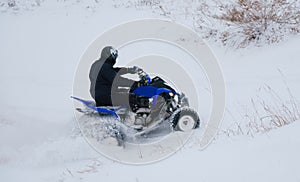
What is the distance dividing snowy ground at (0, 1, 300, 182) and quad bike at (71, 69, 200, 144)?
1.83 feet

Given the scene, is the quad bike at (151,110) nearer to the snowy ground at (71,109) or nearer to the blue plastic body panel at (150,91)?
the blue plastic body panel at (150,91)

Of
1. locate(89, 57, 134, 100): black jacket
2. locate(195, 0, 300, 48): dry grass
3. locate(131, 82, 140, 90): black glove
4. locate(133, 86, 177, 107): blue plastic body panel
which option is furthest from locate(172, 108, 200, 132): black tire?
locate(195, 0, 300, 48): dry grass

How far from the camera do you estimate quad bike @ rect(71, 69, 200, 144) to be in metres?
5.43

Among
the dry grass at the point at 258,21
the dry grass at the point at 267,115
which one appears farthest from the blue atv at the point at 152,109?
the dry grass at the point at 258,21

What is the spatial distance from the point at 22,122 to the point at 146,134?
7.73ft

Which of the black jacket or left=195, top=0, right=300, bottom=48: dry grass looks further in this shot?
left=195, top=0, right=300, bottom=48: dry grass

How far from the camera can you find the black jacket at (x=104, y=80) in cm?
549

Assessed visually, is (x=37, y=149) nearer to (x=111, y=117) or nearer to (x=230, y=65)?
(x=111, y=117)

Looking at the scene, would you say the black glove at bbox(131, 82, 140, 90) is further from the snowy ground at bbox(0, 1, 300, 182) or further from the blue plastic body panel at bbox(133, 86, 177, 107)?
the snowy ground at bbox(0, 1, 300, 182)

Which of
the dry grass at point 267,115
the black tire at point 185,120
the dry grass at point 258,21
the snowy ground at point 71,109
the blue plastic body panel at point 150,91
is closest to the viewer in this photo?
the snowy ground at point 71,109

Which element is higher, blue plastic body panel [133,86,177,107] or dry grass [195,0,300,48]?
dry grass [195,0,300,48]

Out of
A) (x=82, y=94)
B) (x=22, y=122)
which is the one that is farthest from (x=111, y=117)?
(x=82, y=94)

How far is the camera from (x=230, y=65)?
8.14 meters

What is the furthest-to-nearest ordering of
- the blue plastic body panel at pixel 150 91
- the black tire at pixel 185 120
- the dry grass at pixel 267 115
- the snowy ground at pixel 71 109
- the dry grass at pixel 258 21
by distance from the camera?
the dry grass at pixel 258 21
the blue plastic body panel at pixel 150 91
the black tire at pixel 185 120
the dry grass at pixel 267 115
the snowy ground at pixel 71 109
